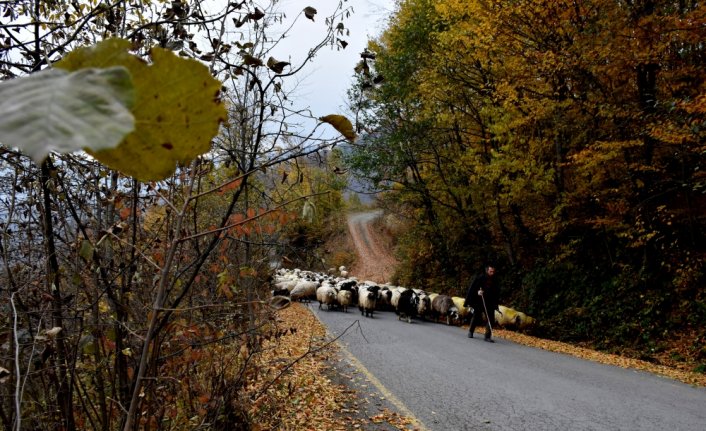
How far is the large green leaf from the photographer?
0.96 feet

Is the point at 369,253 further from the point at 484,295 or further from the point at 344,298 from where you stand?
the point at 484,295

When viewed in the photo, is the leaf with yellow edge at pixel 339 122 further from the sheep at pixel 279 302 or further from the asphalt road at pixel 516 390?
the asphalt road at pixel 516 390

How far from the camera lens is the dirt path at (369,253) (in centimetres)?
2828

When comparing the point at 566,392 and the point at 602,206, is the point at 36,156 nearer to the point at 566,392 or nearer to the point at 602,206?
the point at 566,392

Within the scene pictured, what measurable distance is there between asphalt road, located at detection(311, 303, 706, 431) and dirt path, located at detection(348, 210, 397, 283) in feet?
55.0

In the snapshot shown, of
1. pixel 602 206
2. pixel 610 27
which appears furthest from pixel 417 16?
pixel 602 206

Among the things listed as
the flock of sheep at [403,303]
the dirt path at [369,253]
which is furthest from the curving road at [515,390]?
the dirt path at [369,253]

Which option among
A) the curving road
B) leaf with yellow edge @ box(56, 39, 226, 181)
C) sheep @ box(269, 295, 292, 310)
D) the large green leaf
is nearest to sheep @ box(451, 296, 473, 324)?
the curving road

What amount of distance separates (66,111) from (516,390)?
21.7 feet

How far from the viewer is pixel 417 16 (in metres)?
17.0

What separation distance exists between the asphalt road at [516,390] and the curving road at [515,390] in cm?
1

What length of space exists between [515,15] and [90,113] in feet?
40.8

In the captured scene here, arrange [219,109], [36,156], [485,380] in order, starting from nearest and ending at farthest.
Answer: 1. [36,156]
2. [219,109]
3. [485,380]

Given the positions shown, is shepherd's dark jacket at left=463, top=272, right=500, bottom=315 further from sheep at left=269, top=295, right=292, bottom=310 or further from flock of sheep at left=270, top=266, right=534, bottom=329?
sheep at left=269, top=295, right=292, bottom=310
